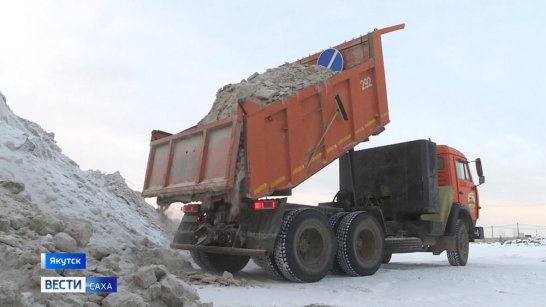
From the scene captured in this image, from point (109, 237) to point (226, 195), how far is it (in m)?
2.50

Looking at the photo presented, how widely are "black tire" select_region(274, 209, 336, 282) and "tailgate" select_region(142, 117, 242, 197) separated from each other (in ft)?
3.80

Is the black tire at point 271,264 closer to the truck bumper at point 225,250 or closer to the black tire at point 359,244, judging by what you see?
the truck bumper at point 225,250

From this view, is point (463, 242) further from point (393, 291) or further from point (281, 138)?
point (281, 138)

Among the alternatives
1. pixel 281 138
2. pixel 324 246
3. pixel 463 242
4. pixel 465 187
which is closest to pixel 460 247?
pixel 463 242

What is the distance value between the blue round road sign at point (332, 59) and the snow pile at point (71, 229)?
180 inches

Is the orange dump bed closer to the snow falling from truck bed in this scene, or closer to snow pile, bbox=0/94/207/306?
the snow falling from truck bed

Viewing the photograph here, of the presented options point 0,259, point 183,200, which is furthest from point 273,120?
point 0,259

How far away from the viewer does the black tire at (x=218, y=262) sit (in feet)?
27.9

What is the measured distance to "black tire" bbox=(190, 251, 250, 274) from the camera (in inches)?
335

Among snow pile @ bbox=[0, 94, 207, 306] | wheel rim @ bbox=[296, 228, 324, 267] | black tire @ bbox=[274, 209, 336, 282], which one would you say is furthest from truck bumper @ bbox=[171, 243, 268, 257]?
wheel rim @ bbox=[296, 228, 324, 267]

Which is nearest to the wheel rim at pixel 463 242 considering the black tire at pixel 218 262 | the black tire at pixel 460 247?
the black tire at pixel 460 247

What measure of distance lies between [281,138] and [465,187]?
617 centimetres

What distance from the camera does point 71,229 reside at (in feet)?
18.7

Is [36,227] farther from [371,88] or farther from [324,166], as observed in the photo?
[371,88]
